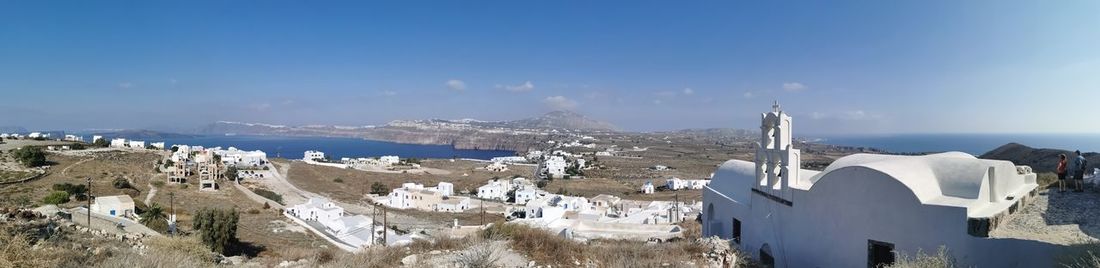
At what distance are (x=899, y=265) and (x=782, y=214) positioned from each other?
13.6 feet

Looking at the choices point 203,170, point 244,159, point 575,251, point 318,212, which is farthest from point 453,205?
point 244,159

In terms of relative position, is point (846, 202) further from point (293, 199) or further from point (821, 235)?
point (293, 199)

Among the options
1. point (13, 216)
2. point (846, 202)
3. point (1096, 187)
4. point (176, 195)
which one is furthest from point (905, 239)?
point (176, 195)

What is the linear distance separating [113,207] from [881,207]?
2937cm

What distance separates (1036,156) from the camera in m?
21.7

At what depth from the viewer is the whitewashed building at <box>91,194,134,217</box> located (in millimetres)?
23380

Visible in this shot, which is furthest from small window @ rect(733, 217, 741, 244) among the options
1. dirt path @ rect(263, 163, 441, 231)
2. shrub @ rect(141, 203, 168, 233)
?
shrub @ rect(141, 203, 168, 233)

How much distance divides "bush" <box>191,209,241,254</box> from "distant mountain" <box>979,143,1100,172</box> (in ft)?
93.5

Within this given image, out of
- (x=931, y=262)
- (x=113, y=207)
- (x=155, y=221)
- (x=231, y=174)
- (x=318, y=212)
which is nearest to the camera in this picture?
(x=931, y=262)

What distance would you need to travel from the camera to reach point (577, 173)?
241 ft

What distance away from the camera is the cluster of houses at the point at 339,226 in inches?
919

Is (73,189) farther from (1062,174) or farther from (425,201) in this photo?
(1062,174)

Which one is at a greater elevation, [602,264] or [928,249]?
[928,249]

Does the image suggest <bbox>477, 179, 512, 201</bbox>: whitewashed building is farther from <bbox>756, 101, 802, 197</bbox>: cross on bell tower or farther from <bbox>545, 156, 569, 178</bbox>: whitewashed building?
<bbox>756, 101, 802, 197</bbox>: cross on bell tower
